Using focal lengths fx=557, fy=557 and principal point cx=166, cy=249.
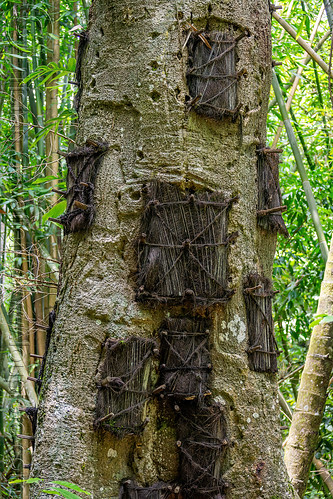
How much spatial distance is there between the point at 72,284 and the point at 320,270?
9.30ft

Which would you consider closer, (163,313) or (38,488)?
(38,488)

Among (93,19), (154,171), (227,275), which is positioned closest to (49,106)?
(93,19)

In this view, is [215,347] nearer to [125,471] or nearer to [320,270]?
[125,471]

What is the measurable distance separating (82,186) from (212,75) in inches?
24.4

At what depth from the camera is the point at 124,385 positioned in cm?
177

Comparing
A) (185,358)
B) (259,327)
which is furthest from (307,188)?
(185,358)

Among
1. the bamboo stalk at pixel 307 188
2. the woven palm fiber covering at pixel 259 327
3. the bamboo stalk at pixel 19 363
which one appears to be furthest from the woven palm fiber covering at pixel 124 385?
the bamboo stalk at pixel 19 363

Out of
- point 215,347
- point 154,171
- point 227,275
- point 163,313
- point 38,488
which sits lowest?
point 38,488

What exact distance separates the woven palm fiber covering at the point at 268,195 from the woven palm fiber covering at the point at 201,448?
0.72 meters

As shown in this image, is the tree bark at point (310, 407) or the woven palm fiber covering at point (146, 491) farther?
the tree bark at point (310, 407)

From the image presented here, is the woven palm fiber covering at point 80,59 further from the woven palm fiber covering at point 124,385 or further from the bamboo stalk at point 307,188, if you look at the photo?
the bamboo stalk at point 307,188

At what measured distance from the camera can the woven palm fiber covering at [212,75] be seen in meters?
2.01

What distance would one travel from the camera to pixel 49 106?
3.74 meters

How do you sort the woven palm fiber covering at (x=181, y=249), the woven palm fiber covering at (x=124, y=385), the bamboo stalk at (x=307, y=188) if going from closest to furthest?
1. the woven palm fiber covering at (x=124, y=385)
2. the woven palm fiber covering at (x=181, y=249)
3. the bamboo stalk at (x=307, y=188)
